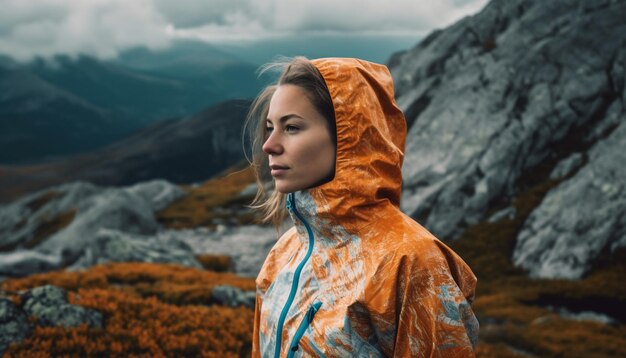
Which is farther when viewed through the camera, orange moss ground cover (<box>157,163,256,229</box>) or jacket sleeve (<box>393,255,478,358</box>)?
orange moss ground cover (<box>157,163,256,229</box>)

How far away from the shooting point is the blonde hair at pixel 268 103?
135 inches

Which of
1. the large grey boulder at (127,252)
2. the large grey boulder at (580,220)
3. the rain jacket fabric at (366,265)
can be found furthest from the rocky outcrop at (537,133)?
the rain jacket fabric at (366,265)

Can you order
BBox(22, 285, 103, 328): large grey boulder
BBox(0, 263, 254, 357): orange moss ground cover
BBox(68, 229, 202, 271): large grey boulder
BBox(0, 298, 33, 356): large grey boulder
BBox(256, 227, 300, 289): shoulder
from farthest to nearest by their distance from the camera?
BBox(68, 229, 202, 271): large grey boulder
BBox(22, 285, 103, 328): large grey boulder
BBox(0, 263, 254, 357): orange moss ground cover
BBox(0, 298, 33, 356): large grey boulder
BBox(256, 227, 300, 289): shoulder

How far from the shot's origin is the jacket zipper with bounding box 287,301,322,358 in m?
3.31

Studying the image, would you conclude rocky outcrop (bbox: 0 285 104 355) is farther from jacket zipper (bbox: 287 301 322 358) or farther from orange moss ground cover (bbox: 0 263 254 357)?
jacket zipper (bbox: 287 301 322 358)

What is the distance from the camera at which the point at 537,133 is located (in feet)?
126

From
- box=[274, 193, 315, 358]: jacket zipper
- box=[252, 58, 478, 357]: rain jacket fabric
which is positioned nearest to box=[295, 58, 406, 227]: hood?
box=[252, 58, 478, 357]: rain jacket fabric

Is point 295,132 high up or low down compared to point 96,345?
up

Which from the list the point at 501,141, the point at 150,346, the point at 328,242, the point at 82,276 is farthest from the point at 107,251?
the point at 501,141

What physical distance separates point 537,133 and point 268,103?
39.7 m

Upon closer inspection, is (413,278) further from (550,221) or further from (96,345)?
(550,221)

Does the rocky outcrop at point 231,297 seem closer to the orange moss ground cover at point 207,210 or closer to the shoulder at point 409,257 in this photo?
the shoulder at point 409,257

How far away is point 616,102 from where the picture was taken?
36.5m

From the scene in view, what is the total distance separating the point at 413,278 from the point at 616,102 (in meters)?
42.1
